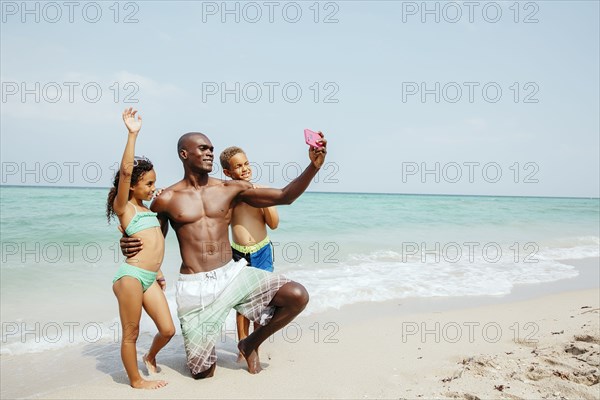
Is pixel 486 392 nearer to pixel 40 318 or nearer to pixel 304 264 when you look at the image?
pixel 40 318

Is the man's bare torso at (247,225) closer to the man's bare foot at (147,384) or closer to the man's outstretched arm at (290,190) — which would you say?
the man's outstretched arm at (290,190)

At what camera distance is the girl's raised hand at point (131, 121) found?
3.39m

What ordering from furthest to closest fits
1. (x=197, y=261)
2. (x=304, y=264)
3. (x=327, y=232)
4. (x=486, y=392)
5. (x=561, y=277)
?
(x=327, y=232), (x=304, y=264), (x=561, y=277), (x=197, y=261), (x=486, y=392)

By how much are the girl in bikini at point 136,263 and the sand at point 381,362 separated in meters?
0.33

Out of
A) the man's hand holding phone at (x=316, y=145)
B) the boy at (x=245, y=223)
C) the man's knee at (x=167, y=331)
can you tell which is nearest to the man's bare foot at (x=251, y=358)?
the boy at (x=245, y=223)

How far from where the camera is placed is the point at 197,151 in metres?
3.82

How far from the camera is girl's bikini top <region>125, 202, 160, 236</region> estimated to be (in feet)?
11.6

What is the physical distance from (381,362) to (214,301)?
58.6 inches

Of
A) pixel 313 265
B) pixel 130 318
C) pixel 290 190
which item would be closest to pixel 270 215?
pixel 290 190

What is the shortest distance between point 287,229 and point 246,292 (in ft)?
38.9

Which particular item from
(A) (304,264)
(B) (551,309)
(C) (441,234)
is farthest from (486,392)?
(C) (441,234)

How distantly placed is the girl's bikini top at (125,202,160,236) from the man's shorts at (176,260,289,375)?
0.51m

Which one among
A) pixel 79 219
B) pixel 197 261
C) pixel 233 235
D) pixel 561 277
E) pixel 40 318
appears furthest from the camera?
pixel 79 219

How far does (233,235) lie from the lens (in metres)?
4.43
